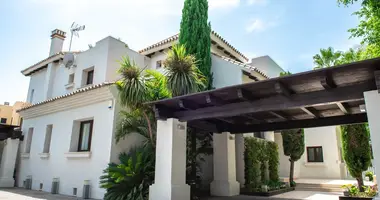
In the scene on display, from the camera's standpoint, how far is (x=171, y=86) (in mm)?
9922

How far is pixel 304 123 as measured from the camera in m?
9.88

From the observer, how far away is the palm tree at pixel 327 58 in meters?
22.2

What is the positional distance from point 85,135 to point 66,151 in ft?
3.92

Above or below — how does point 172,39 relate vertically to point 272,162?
above

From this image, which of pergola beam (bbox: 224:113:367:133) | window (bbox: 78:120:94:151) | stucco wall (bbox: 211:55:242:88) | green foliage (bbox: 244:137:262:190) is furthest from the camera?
stucco wall (bbox: 211:55:242:88)

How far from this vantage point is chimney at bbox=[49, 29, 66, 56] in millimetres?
20984

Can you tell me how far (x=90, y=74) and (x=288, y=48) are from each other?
39.2 feet

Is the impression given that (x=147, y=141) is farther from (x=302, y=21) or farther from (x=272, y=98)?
(x=302, y=21)

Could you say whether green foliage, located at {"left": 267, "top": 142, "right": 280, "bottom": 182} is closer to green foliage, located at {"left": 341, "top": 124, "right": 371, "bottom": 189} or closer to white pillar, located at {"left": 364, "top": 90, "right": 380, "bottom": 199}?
green foliage, located at {"left": 341, "top": 124, "right": 371, "bottom": 189}

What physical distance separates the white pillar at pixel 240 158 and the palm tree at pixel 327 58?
42.5 feet

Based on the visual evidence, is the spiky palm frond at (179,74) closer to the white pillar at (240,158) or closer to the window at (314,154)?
the white pillar at (240,158)

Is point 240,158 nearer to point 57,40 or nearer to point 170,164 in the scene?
point 170,164

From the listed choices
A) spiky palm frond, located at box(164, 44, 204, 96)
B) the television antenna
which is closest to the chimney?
the television antenna

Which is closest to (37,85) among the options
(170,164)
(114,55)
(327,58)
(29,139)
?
(29,139)
